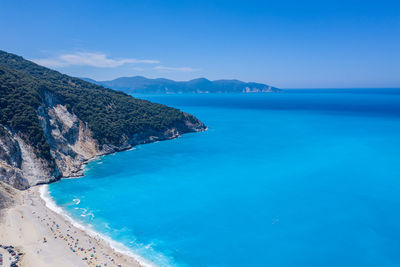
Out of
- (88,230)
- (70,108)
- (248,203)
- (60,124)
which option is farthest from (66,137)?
(248,203)

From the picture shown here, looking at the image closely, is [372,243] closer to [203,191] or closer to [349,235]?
[349,235]

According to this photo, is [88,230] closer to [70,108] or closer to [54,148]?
[54,148]

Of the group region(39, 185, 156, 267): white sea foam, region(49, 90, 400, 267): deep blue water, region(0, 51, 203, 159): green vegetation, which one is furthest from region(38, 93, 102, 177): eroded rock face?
region(39, 185, 156, 267): white sea foam

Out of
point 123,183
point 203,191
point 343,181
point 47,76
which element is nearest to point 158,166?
point 123,183

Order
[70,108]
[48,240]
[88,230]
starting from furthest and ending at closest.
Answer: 1. [70,108]
2. [88,230]
3. [48,240]

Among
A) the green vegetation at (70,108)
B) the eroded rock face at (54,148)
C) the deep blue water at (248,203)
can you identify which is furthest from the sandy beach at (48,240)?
the green vegetation at (70,108)

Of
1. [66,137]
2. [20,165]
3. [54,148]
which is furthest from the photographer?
[66,137]

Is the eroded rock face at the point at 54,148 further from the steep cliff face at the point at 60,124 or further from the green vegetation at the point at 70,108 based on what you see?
the green vegetation at the point at 70,108
